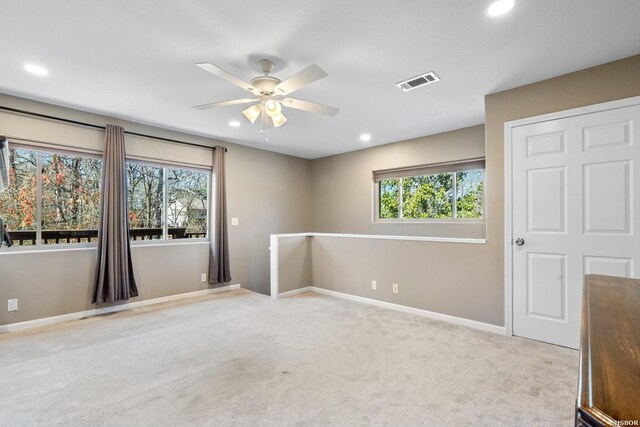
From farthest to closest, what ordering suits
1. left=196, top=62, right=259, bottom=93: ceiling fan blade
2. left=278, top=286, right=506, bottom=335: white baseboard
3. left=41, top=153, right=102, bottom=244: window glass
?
left=41, top=153, right=102, bottom=244: window glass < left=278, top=286, right=506, bottom=335: white baseboard < left=196, top=62, right=259, bottom=93: ceiling fan blade

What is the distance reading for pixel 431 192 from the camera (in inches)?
196

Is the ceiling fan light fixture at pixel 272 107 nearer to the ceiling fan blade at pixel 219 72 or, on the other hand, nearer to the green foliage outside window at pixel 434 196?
the ceiling fan blade at pixel 219 72

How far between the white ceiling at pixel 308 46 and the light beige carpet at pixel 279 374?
2.42 m

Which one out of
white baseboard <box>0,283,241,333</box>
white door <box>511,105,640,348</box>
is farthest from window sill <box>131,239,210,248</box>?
white door <box>511,105,640,348</box>

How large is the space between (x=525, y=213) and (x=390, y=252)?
160cm

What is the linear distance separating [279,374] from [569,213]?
2.81 metres

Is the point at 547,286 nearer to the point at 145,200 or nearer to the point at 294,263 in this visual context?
the point at 294,263

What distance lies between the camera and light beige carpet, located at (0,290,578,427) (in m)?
1.88

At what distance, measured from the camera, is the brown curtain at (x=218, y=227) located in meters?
4.89

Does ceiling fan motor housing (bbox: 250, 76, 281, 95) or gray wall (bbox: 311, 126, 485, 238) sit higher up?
ceiling fan motor housing (bbox: 250, 76, 281, 95)

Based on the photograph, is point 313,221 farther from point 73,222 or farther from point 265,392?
point 265,392

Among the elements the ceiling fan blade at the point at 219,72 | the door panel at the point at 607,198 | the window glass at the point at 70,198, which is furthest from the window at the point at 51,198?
the door panel at the point at 607,198

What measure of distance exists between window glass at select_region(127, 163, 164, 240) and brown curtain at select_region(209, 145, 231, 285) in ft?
2.39

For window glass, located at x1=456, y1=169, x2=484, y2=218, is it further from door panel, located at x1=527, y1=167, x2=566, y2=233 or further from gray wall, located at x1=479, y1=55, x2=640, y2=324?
door panel, located at x1=527, y1=167, x2=566, y2=233
